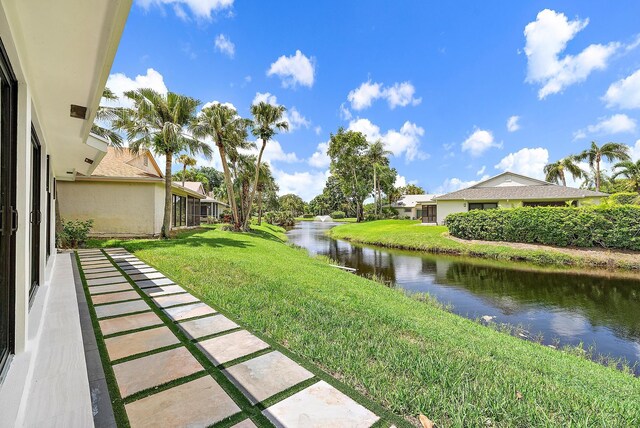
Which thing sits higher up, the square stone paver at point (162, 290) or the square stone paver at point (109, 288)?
the square stone paver at point (109, 288)

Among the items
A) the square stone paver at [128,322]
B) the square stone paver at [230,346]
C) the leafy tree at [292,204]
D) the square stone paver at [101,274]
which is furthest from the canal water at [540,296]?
the leafy tree at [292,204]

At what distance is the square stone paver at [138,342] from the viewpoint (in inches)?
94.3

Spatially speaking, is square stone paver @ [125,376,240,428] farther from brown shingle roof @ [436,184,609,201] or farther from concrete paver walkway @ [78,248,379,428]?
brown shingle roof @ [436,184,609,201]

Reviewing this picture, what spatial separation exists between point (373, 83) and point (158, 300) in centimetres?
1870

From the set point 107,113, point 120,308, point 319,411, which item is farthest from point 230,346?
point 107,113

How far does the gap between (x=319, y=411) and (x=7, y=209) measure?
2.64m

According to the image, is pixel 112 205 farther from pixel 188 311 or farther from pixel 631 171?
pixel 631 171

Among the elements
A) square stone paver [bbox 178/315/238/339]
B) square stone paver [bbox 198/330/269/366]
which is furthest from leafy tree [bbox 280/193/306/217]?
square stone paver [bbox 198/330/269/366]

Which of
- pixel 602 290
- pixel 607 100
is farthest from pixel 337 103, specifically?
pixel 602 290

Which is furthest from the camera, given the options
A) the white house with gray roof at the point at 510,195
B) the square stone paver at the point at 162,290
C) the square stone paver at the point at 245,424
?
the white house with gray roof at the point at 510,195

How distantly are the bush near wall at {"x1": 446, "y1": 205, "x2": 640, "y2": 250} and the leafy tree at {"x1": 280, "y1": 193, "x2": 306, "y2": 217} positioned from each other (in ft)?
157

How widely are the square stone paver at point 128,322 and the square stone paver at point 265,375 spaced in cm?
147

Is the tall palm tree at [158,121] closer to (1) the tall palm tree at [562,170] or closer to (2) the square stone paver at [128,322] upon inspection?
(2) the square stone paver at [128,322]

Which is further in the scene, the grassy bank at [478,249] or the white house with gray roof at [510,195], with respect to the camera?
the white house with gray roof at [510,195]
